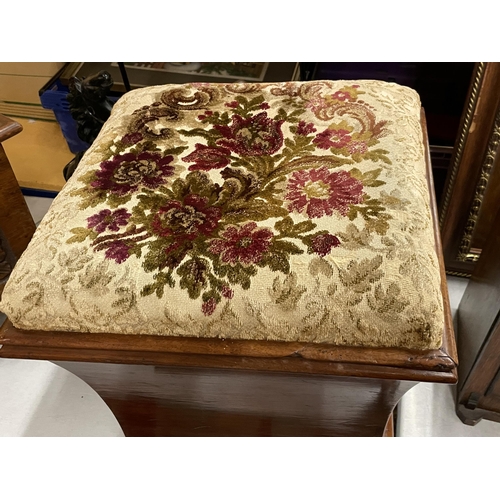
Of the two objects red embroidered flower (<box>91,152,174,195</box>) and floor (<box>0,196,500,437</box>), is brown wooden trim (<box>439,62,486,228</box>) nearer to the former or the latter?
floor (<box>0,196,500,437</box>)

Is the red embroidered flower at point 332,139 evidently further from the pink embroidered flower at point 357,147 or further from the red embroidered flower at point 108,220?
the red embroidered flower at point 108,220

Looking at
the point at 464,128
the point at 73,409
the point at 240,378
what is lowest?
the point at 73,409

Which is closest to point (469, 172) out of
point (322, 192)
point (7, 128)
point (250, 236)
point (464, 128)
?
point (464, 128)

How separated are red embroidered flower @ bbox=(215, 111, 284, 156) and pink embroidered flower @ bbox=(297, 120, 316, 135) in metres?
0.03

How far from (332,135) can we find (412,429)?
0.58 metres

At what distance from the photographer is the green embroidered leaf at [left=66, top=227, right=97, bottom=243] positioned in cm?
62

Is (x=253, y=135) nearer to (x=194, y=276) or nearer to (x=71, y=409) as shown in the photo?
(x=194, y=276)

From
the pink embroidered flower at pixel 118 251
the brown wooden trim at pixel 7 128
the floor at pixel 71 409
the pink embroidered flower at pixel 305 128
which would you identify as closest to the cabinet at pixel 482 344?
the floor at pixel 71 409

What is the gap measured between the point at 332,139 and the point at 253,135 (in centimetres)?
11

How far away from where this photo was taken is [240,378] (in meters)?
0.66

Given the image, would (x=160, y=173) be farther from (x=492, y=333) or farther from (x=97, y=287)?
Answer: (x=492, y=333)

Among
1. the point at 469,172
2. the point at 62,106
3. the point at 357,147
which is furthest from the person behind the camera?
the point at 62,106

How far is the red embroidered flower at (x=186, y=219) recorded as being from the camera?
0.62m

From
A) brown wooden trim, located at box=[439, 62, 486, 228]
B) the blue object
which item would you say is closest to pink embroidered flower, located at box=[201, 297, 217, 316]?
brown wooden trim, located at box=[439, 62, 486, 228]
